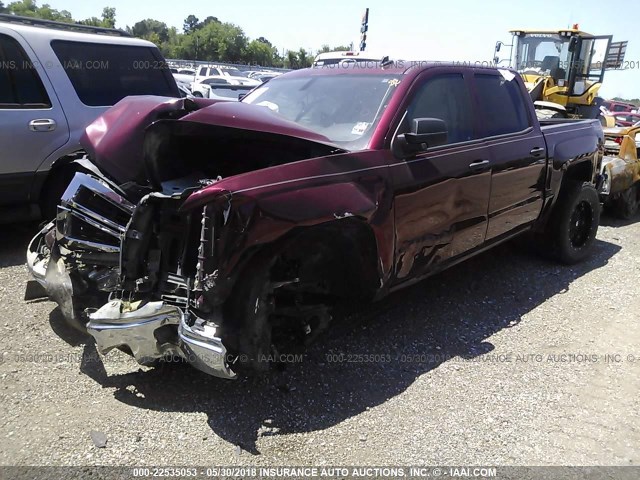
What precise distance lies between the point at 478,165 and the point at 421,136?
33.9 inches

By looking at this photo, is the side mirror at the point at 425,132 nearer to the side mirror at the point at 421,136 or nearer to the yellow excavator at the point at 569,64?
the side mirror at the point at 421,136

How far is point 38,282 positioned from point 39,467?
1.40 m

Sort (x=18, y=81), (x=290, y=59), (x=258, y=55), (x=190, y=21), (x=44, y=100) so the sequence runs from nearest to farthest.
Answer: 1. (x=18, y=81)
2. (x=44, y=100)
3. (x=290, y=59)
4. (x=258, y=55)
5. (x=190, y=21)

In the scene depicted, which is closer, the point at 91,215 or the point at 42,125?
the point at 91,215

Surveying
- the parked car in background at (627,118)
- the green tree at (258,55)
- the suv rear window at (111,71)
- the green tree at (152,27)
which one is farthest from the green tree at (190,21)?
the suv rear window at (111,71)

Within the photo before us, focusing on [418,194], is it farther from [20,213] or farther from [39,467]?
[20,213]

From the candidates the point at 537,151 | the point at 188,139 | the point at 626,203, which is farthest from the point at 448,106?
the point at 626,203

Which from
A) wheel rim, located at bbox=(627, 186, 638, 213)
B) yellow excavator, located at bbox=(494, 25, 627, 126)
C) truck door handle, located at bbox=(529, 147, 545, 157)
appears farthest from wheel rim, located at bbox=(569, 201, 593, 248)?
yellow excavator, located at bbox=(494, 25, 627, 126)

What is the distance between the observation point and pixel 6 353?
3490 millimetres

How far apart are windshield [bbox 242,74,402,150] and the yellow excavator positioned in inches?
368

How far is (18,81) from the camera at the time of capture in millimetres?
4949

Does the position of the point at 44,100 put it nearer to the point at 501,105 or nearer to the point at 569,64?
the point at 501,105

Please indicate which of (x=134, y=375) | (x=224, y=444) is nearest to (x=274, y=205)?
(x=224, y=444)

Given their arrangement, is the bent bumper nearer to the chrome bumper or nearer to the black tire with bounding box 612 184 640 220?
the chrome bumper
